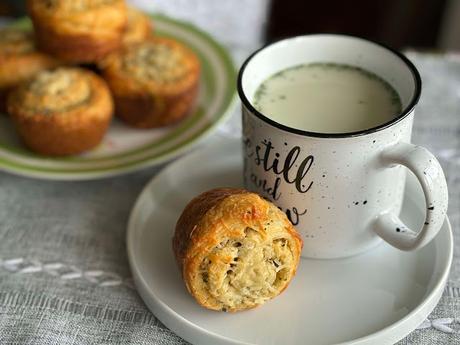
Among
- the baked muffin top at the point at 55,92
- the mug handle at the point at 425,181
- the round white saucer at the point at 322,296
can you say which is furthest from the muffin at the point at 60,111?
the mug handle at the point at 425,181

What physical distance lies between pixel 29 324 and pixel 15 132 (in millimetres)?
434

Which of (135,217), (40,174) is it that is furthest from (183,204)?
(40,174)

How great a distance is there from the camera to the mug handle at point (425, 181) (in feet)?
2.25

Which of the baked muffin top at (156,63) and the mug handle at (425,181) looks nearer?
the mug handle at (425,181)

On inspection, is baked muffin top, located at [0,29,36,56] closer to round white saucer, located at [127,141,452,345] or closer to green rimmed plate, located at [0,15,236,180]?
green rimmed plate, located at [0,15,236,180]

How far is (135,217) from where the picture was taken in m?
0.88

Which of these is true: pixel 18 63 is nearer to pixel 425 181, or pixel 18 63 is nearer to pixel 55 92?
pixel 55 92

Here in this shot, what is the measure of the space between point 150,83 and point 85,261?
14.3 inches

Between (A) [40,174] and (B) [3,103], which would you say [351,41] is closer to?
(A) [40,174]

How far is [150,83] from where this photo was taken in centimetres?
109

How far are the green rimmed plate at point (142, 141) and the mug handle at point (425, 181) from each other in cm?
40

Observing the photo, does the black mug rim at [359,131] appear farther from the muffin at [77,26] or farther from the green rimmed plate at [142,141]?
the muffin at [77,26]

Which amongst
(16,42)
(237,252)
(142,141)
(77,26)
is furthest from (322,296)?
(16,42)

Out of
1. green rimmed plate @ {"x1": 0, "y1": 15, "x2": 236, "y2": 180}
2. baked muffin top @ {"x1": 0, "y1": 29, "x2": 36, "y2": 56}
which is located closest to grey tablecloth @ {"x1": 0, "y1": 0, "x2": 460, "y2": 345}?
green rimmed plate @ {"x1": 0, "y1": 15, "x2": 236, "y2": 180}
